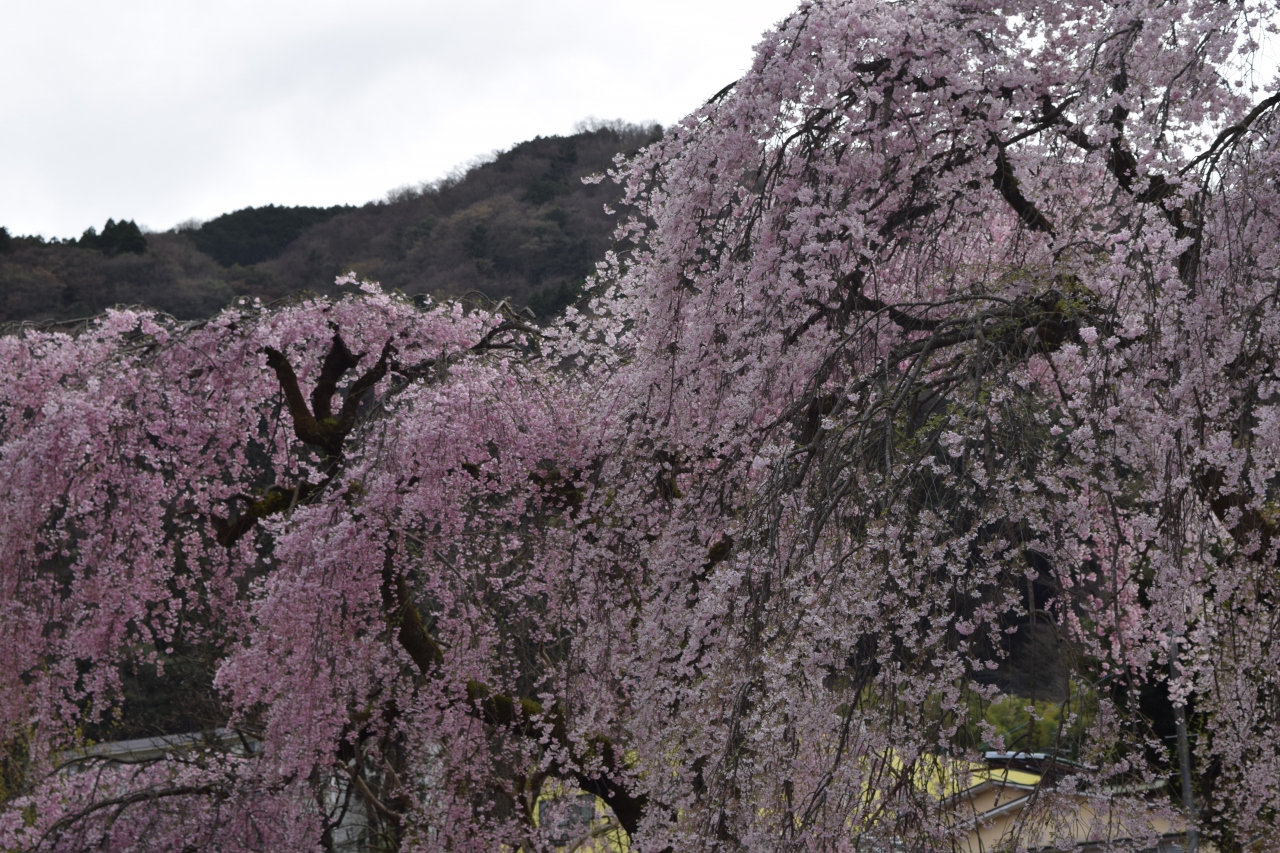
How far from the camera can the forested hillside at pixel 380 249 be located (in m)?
16.5

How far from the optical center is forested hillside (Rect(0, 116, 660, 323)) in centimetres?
1653

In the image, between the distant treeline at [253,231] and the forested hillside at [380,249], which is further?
the distant treeline at [253,231]

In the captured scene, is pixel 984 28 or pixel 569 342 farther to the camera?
pixel 569 342

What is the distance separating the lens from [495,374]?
6.09 meters

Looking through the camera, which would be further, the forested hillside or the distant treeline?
the distant treeline

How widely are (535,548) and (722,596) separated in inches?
107

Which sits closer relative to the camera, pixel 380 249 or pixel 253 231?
pixel 380 249

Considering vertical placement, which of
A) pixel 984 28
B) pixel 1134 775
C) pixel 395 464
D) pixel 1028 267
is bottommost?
pixel 1134 775

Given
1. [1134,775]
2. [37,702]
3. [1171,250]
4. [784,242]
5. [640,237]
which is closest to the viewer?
[1171,250]

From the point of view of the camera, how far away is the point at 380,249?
20.3m

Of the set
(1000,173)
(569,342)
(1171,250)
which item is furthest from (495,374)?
(1171,250)

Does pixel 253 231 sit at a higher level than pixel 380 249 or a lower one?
higher

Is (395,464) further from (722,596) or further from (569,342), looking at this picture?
(722,596)

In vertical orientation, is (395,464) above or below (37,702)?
above
